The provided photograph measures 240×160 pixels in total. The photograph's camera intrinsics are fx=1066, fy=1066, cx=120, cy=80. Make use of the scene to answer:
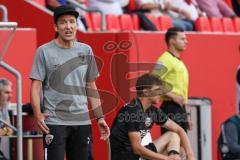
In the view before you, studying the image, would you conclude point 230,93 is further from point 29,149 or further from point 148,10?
point 29,149

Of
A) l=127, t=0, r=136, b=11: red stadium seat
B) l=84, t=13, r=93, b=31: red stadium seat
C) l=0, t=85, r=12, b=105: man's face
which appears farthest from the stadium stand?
l=0, t=85, r=12, b=105: man's face

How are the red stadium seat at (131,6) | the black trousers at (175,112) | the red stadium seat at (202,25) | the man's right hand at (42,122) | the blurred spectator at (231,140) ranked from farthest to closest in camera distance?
the red stadium seat at (202,25) < the red stadium seat at (131,6) < the blurred spectator at (231,140) < the black trousers at (175,112) < the man's right hand at (42,122)

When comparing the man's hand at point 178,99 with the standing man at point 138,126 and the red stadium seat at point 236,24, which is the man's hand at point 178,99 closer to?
the standing man at point 138,126

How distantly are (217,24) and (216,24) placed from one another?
0.02 meters

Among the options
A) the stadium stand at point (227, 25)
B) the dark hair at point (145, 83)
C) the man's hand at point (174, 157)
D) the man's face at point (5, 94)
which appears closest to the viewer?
the dark hair at point (145, 83)

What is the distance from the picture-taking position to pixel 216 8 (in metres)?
18.1

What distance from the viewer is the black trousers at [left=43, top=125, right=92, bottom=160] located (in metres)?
9.15

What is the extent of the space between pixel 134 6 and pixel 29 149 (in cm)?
589

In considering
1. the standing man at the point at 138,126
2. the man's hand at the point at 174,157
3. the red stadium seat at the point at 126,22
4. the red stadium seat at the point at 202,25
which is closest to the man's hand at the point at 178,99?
the standing man at the point at 138,126

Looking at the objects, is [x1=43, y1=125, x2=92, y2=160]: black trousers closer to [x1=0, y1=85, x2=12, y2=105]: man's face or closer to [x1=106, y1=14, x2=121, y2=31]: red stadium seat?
[x1=0, y1=85, x2=12, y2=105]: man's face

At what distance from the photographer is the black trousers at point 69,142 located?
9148 mm

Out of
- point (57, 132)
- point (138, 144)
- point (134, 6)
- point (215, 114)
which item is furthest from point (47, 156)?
point (134, 6)

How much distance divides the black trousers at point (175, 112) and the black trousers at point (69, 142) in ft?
11.2

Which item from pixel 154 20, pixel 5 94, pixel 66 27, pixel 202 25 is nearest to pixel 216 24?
pixel 202 25
